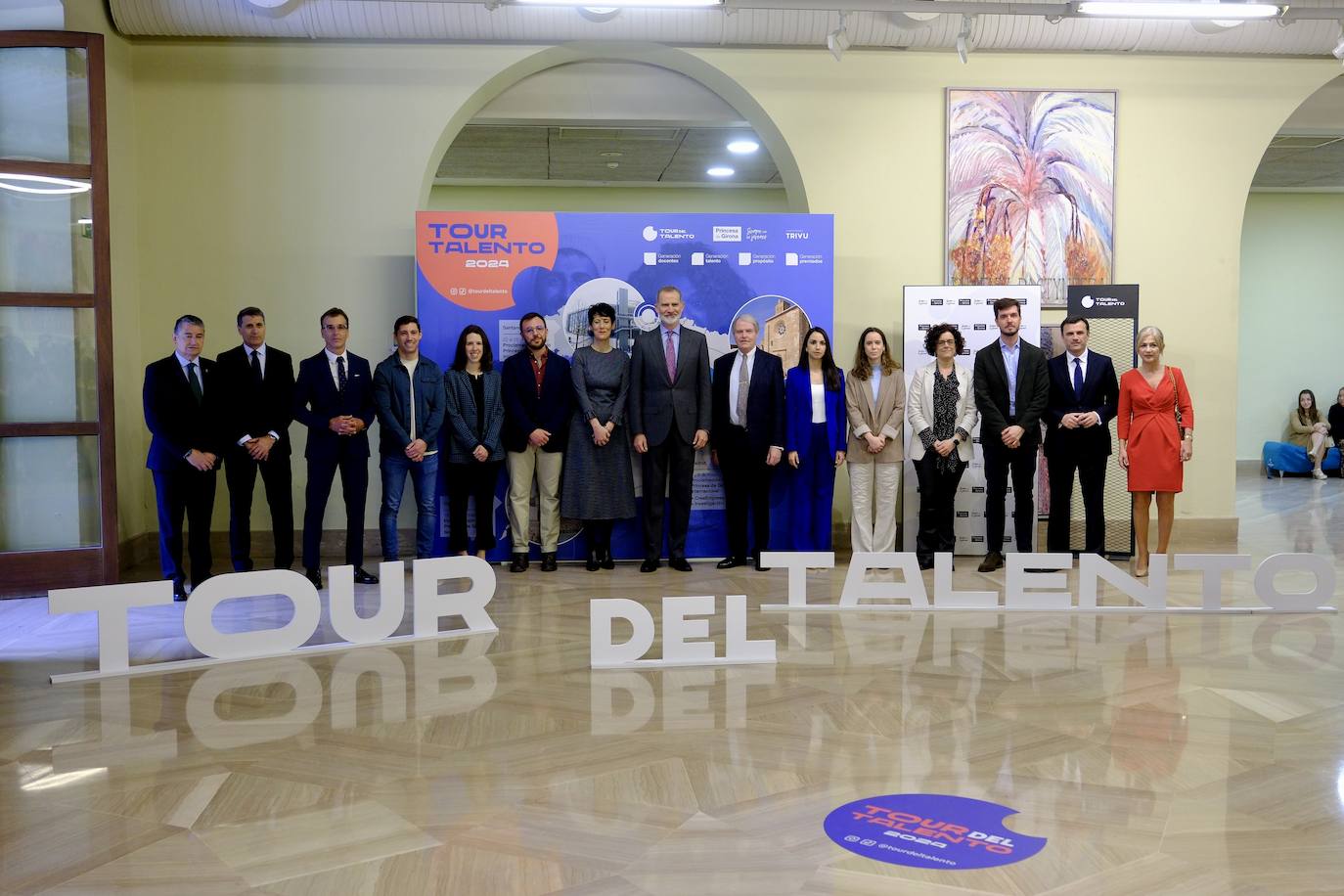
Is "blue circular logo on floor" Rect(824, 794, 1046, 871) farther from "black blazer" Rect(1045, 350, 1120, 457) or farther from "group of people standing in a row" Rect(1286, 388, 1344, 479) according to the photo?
"group of people standing in a row" Rect(1286, 388, 1344, 479)

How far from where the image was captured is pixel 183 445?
21.7 feet

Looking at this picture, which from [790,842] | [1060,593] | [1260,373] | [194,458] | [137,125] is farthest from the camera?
[1260,373]

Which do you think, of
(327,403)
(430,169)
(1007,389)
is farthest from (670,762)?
(430,169)

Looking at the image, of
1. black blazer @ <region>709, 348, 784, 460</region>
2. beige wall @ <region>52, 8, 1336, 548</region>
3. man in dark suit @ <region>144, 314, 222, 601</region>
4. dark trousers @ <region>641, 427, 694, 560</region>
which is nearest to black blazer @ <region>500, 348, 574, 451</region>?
dark trousers @ <region>641, 427, 694, 560</region>

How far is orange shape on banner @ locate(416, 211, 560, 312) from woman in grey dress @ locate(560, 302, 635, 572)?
0.63 meters

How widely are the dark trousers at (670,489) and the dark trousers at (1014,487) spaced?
2.00 m

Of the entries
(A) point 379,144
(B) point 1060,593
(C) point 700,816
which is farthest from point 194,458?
(B) point 1060,593

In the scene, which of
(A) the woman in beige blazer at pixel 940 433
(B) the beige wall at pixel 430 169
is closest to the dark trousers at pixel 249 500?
(B) the beige wall at pixel 430 169

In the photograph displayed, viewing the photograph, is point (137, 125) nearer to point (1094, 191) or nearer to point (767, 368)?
point (767, 368)

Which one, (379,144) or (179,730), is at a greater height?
(379,144)

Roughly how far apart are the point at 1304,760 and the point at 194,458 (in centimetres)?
570

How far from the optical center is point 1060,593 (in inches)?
242

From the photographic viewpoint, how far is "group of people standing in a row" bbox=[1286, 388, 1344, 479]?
49.7ft

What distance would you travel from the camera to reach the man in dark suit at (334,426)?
699 centimetres
